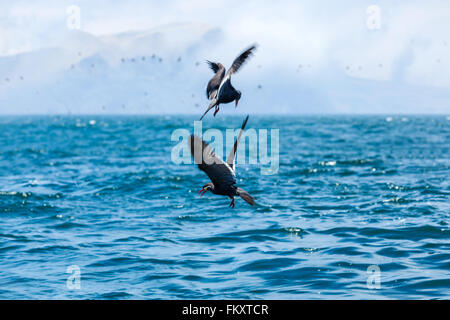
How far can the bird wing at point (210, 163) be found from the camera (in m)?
7.14

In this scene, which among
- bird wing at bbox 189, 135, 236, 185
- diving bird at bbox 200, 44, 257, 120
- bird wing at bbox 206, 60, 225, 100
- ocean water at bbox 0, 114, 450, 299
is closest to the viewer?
bird wing at bbox 189, 135, 236, 185

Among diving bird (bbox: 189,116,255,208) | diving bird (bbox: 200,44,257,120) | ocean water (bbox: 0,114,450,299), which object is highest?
diving bird (bbox: 200,44,257,120)

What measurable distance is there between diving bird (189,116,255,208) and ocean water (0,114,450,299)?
544 centimetres

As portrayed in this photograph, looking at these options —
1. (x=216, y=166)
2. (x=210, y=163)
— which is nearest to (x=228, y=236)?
(x=216, y=166)

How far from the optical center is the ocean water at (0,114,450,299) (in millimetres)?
14531

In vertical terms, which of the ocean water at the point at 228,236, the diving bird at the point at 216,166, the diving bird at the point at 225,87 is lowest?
the ocean water at the point at 228,236

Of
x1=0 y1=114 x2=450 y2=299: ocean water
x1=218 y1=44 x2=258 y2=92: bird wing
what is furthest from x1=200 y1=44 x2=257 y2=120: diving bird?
x1=0 y1=114 x2=450 y2=299: ocean water

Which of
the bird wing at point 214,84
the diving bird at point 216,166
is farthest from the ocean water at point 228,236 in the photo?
the bird wing at point 214,84

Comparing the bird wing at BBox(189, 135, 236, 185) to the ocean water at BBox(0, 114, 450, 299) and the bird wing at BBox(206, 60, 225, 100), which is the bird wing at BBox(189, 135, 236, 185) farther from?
the ocean water at BBox(0, 114, 450, 299)

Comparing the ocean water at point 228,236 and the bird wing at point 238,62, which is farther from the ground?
the bird wing at point 238,62

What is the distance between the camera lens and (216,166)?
8.22 metres

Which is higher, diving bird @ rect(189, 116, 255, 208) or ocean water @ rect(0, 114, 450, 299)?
diving bird @ rect(189, 116, 255, 208)

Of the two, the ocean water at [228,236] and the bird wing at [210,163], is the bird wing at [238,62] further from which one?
the ocean water at [228,236]
